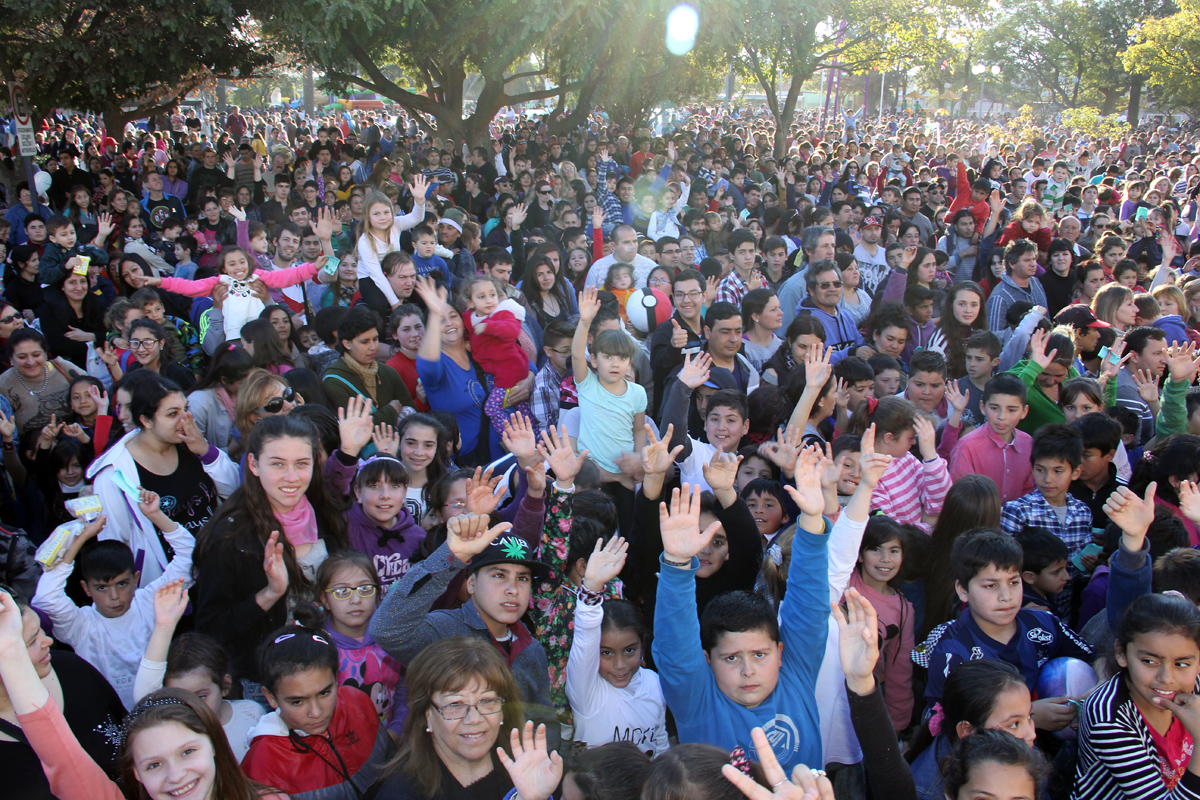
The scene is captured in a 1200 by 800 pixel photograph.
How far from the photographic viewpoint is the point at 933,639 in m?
2.97

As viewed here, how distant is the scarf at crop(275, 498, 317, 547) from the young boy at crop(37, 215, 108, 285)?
431cm

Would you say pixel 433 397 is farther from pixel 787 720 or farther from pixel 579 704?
pixel 787 720

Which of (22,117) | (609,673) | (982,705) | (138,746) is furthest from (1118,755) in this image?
(22,117)

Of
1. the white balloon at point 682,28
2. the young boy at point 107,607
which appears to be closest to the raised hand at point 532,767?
the young boy at point 107,607

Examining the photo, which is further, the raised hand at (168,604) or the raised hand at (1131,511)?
the raised hand at (1131,511)

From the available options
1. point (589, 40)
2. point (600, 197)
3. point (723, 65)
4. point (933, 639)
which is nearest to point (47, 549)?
point (933, 639)

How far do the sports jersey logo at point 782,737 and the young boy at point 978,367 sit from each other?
3083 mm

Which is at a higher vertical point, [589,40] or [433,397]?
[589,40]

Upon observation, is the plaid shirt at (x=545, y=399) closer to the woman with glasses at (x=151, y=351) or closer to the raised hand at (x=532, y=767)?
the woman with glasses at (x=151, y=351)

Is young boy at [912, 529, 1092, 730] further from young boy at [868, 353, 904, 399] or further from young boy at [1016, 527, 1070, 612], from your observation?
young boy at [868, 353, 904, 399]

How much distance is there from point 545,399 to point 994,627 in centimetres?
281

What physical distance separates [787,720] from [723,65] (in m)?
17.0

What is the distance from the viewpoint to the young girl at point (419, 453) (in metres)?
4.04

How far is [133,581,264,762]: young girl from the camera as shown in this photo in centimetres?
265
